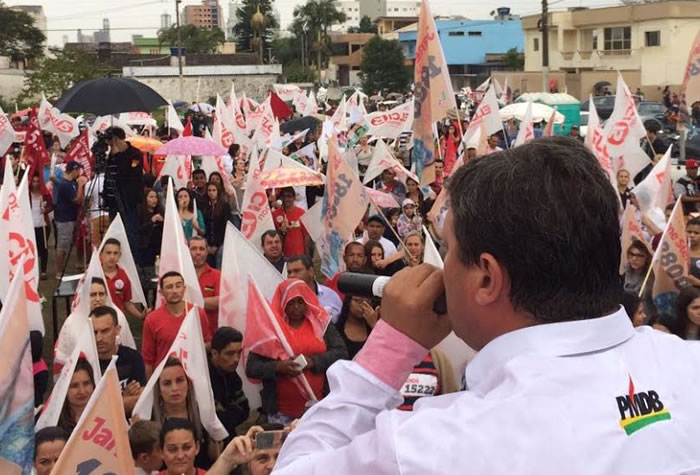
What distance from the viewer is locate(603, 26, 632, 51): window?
174 feet

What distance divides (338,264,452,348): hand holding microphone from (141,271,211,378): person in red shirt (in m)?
4.91

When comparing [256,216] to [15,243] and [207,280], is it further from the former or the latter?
[15,243]

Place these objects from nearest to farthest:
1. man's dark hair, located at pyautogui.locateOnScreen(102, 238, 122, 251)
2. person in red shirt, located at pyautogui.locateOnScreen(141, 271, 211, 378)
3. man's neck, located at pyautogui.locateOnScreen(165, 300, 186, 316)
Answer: person in red shirt, located at pyautogui.locateOnScreen(141, 271, 211, 378) → man's neck, located at pyautogui.locateOnScreen(165, 300, 186, 316) → man's dark hair, located at pyautogui.locateOnScreen(102, 238, 122, 251)

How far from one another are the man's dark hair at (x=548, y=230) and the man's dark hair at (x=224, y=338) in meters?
4.67

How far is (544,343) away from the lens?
128 cm

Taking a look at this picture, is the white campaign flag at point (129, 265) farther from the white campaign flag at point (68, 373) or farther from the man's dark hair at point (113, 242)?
the white campaign flag at point (68, 373)

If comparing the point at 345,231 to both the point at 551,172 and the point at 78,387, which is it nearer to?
the point at 78,387

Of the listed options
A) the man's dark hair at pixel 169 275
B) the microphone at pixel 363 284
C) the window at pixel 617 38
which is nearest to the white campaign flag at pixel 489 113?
the man's dark hair at pixel 169 275

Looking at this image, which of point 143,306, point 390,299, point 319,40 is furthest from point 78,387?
point 319,40

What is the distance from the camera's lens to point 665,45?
162 ft

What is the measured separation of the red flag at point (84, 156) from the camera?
1155cm

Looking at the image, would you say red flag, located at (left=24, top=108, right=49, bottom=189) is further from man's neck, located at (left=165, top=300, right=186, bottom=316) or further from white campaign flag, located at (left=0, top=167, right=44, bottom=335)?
man's neck, located at (left=165, top=300, right=186, bottom=316)

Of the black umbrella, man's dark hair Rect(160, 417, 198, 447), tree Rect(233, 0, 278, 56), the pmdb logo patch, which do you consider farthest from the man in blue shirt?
tree Rect(233, 0, 278, 56)

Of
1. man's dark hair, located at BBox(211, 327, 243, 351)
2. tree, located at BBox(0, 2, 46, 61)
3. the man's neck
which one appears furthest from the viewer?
tree, located at BBox(0, 2, 46, 61)
